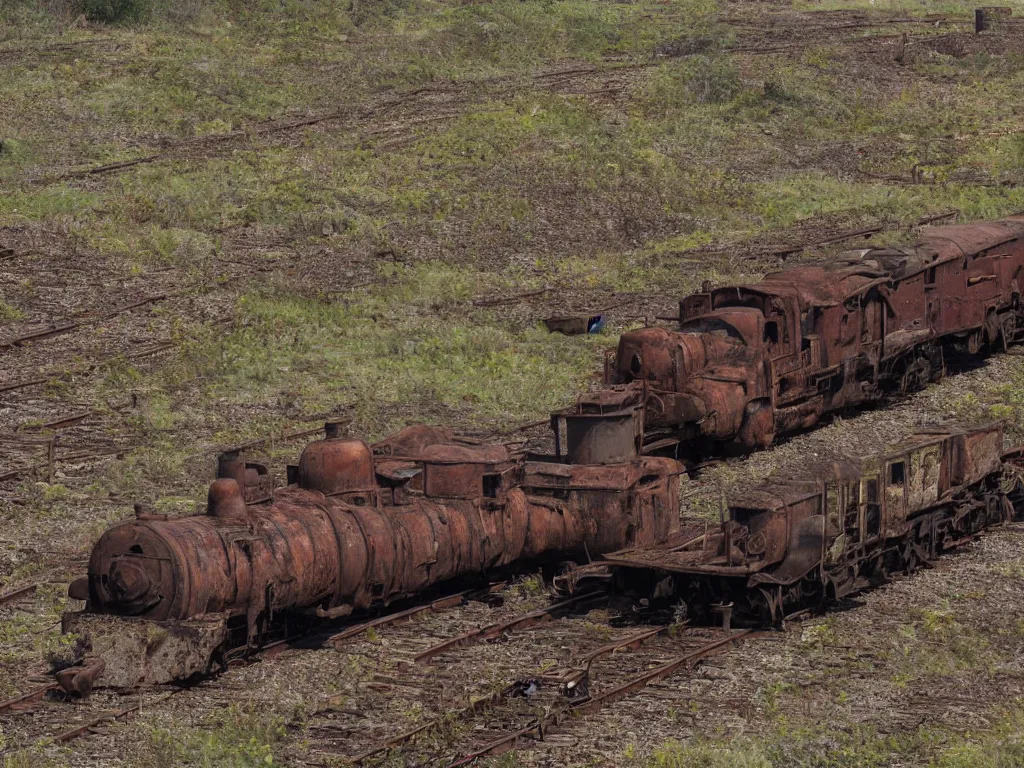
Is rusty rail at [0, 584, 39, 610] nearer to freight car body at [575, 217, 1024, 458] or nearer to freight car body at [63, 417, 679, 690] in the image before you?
freight car body at [63, 417, 679, 690]

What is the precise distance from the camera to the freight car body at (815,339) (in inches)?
1121

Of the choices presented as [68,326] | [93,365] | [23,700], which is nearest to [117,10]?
[68,326]

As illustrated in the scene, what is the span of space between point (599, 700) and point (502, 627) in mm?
3173

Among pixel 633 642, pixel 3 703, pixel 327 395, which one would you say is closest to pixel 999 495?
pixel 633 642

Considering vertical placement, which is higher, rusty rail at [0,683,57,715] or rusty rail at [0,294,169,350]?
rusty rail at [0,294,169,350]

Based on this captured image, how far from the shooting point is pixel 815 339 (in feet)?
98.4

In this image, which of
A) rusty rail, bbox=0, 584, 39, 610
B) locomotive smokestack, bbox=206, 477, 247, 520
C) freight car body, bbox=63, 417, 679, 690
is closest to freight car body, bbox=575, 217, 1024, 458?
freight car body, bbox=63, 417, 679, 690

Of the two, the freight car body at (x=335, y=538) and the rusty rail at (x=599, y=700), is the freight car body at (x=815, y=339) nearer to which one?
the freight car body at (x=335, y=538)

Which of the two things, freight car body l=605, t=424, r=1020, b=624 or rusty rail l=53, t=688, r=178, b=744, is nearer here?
rusty rail l=53, t=688, r=178, b=744

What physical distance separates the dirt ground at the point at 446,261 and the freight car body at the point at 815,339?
78cm

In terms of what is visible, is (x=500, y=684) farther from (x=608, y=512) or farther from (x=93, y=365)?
(x=93, y=365)

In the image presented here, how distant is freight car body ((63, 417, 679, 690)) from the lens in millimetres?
18562

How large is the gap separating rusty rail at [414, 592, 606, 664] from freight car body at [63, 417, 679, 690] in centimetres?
82

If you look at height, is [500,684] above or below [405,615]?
above
